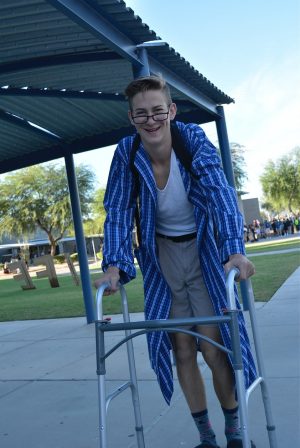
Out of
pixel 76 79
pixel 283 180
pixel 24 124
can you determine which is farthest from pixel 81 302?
pixel 283 180

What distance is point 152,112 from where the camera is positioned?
262cm

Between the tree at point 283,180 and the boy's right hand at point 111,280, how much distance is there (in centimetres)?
5710

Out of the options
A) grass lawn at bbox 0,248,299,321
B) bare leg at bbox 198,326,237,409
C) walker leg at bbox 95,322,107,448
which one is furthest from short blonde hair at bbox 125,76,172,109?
grass lawn at bbox 0,248,299,321

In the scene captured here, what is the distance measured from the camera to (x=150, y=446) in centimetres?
329

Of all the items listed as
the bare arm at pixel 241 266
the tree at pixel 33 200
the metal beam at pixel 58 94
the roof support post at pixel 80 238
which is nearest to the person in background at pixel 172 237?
the bare arm at pixel 241 266

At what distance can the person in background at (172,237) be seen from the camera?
2.64m

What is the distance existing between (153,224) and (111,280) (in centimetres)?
39

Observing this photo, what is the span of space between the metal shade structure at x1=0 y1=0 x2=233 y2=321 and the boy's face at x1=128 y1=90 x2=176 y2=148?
1869mm

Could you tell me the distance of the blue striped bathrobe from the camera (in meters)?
2.63

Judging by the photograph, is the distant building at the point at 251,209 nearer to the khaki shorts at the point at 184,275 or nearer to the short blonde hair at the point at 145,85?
the khaki shorts at the point at 184,275

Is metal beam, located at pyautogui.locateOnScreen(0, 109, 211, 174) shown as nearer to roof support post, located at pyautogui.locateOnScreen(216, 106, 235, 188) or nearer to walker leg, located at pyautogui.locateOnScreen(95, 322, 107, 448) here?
roof support post, located at pyautogui.locateOnScreen(216, 106, 235, 188)

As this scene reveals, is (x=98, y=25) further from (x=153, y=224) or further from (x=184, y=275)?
(x=184, y=275)

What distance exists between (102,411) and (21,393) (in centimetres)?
287

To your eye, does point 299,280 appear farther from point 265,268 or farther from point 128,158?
point 128,158
